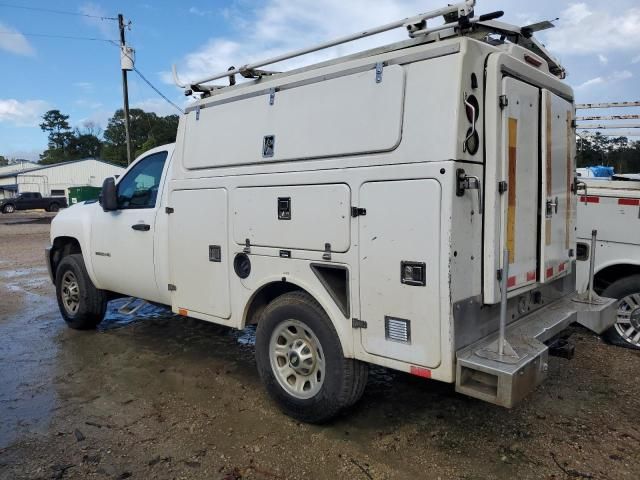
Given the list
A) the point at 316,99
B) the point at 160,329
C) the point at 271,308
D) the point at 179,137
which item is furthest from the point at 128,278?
the point at 316,99

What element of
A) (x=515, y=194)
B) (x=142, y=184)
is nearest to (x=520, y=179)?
(x=515, y=194)

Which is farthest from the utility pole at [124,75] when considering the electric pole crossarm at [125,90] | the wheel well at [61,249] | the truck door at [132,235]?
the truck door at [132,235]

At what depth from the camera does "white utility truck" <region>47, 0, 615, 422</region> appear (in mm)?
3066

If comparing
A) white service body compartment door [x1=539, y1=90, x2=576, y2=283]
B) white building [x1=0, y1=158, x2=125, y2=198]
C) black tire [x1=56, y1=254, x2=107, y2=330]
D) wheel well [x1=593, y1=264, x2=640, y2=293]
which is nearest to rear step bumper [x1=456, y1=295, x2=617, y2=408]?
white service body compartment door [x1=539, y1=90, x2=576, y2=283]

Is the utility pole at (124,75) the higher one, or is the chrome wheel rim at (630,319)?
the utility pole at (124,75)

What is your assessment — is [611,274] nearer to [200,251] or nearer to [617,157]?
[200,251]

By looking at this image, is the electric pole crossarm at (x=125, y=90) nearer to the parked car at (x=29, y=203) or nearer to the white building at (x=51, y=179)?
the parked car at (x=29, y=203)

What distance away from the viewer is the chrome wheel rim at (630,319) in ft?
17.8

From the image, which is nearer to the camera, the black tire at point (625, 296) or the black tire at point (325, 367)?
the black tire at point (325, 367)

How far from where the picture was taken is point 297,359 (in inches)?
150

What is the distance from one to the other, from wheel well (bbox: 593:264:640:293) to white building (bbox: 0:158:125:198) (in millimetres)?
55798

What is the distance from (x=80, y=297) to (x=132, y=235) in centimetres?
149

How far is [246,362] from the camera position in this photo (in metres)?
5.30

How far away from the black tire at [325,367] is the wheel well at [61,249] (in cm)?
379
